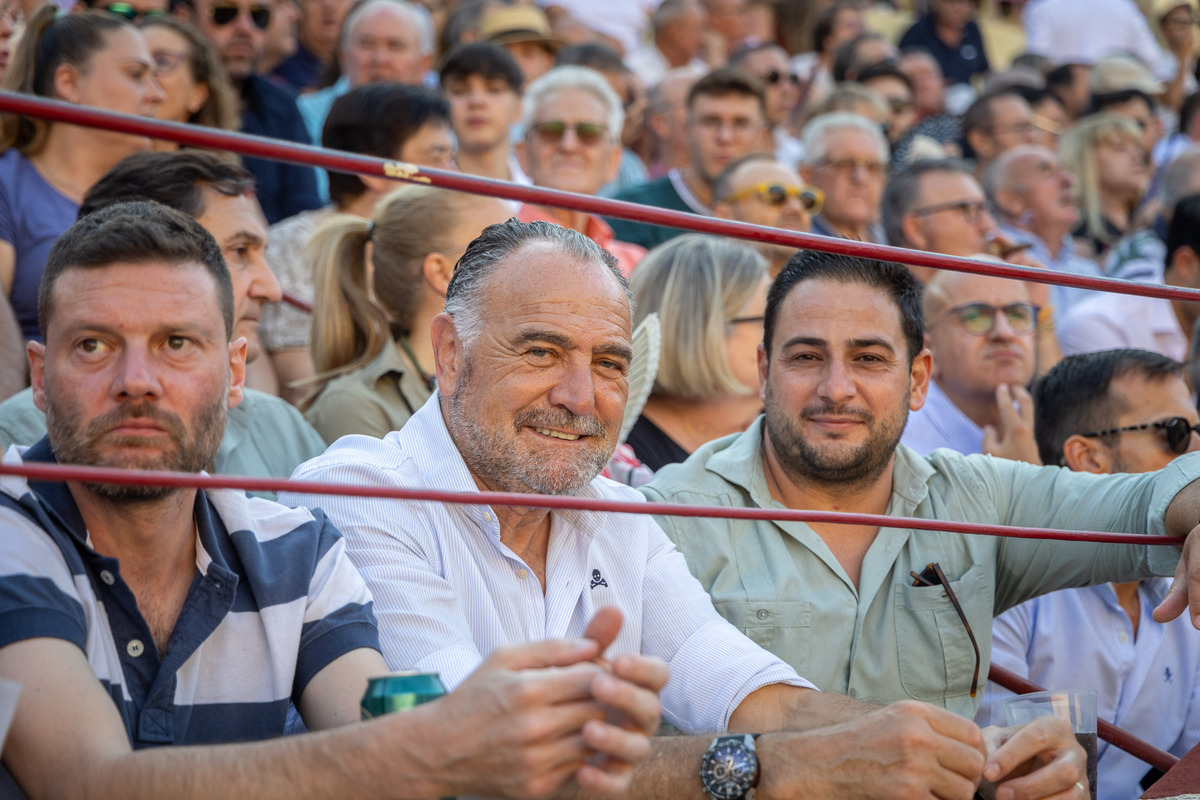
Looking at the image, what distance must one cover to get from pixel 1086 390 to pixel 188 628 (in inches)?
93.8

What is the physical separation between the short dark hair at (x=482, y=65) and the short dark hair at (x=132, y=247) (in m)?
3.42

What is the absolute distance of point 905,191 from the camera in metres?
5.61

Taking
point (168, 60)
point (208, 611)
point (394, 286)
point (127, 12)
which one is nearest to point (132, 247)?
point (208, 611)

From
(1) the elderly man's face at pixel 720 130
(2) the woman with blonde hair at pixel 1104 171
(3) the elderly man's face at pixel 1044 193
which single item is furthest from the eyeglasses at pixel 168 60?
A: (2) the woman with blonde hair at pixel 1104 171

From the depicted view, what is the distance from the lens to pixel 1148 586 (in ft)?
10.5

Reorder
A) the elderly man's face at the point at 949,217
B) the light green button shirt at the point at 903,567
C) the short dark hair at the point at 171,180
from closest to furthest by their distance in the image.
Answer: the light green button shirt at the point at 903,567 < the short dark hair at the point at 171,180 < the elderly man's face at the point at 949,217

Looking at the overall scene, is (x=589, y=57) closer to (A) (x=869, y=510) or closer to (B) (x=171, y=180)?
(B) (x=171, y=180)

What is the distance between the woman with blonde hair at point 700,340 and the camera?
370 cm

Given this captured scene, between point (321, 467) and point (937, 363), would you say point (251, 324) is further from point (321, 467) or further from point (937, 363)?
point (937, 363)

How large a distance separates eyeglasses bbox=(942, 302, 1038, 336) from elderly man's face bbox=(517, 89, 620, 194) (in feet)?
5.43

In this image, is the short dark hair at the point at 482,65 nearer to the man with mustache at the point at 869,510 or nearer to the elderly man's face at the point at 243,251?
the elderly man's face at the point at 243,251

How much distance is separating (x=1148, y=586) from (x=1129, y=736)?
69 cm

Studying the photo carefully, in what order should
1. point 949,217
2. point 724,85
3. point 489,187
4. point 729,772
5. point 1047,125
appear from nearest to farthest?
point 489,187
point 729,772
point 949,217
point 724,85
point 1047,125

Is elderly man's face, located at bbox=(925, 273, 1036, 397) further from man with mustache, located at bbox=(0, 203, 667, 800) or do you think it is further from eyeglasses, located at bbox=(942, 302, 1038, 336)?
man with mustache, located at bbox=(0, 203, 667, 800)
